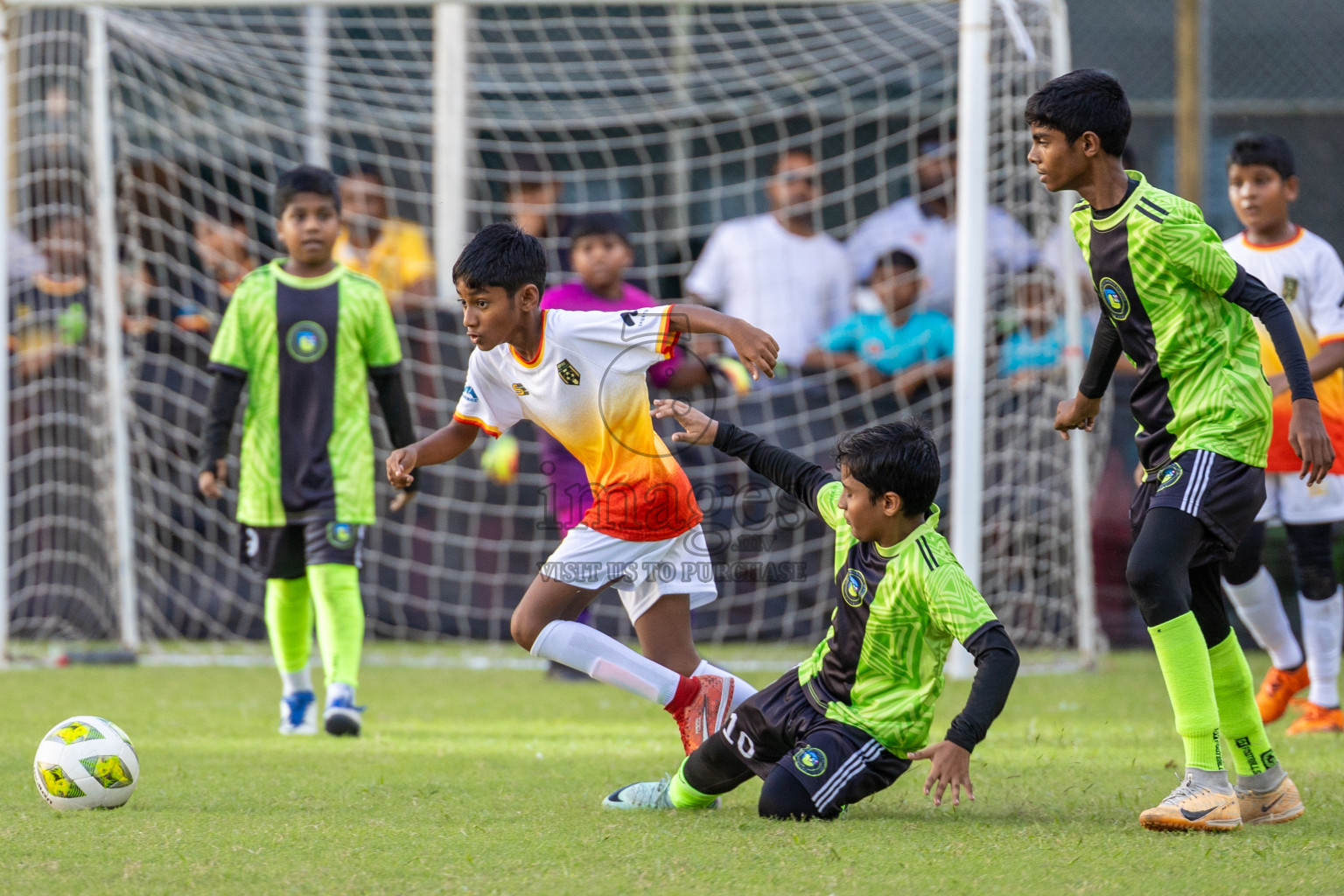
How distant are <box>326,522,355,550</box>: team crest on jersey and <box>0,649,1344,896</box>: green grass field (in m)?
0.64

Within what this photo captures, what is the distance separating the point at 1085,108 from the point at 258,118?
696 centimetres

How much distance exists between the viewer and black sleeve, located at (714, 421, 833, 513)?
3492 mm

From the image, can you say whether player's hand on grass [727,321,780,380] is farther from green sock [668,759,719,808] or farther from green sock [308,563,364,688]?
green sock [308,563,364,688]

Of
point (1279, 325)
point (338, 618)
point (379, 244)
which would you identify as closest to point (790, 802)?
point (1279, 325)

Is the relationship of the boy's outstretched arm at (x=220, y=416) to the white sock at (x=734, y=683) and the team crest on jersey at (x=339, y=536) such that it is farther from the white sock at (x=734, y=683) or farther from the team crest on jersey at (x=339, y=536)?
the white sock at (x=734, y=683)

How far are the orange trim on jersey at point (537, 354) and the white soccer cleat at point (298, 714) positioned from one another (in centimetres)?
180

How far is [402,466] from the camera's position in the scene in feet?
12.3

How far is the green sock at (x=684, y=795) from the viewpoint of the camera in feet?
11.3

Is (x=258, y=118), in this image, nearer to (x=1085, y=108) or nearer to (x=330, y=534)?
(x=330, y=534)

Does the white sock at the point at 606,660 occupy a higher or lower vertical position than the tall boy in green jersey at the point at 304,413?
lower

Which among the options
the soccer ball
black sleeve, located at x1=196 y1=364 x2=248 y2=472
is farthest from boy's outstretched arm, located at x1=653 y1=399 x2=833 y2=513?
black sleeve, located at x1=196 y1=364 x2=248 y2=472

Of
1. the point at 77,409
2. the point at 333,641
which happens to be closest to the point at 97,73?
the point at 77,409

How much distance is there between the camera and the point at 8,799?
3500mm

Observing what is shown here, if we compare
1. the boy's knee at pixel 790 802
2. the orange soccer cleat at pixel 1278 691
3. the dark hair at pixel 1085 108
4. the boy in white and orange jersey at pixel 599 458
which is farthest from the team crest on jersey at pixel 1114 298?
the orange soccer cleat at pixel 1278 691
